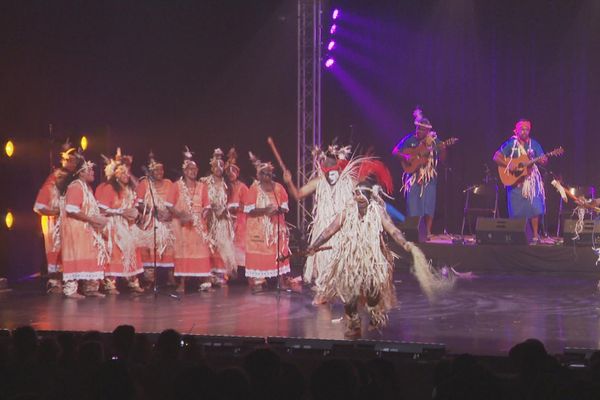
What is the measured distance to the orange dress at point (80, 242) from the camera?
10844 mm

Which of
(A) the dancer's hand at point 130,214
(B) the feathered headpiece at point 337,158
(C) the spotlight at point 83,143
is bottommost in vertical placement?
(A) the dancer's hand at point 130,214

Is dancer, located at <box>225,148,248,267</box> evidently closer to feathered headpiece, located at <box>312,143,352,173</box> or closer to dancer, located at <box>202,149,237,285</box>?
dancer, located at <box>202,149,237,285</box>

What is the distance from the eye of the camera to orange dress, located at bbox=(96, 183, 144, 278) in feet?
36.8

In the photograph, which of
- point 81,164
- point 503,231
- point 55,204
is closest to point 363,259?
point 81,164

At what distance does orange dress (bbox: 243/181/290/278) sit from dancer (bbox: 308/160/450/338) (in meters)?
3.12

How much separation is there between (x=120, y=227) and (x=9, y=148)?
2.45m

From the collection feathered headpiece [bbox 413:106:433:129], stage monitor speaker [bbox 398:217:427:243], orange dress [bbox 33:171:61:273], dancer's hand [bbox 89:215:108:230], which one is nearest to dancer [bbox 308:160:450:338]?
dancer's hand [bbox 89:215:108:230]

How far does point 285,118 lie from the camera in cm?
1557

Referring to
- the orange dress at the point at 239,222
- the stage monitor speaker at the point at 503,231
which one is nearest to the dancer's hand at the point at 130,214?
the orange dress at the point at 239,222

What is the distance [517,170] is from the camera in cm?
1388

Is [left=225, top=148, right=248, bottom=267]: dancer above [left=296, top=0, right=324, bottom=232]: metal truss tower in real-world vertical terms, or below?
below

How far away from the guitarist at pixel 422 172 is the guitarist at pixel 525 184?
1128mm

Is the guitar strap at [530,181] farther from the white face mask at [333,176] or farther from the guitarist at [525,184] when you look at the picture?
the white face mask at [333,176]

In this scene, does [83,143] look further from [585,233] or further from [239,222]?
[585,233]
